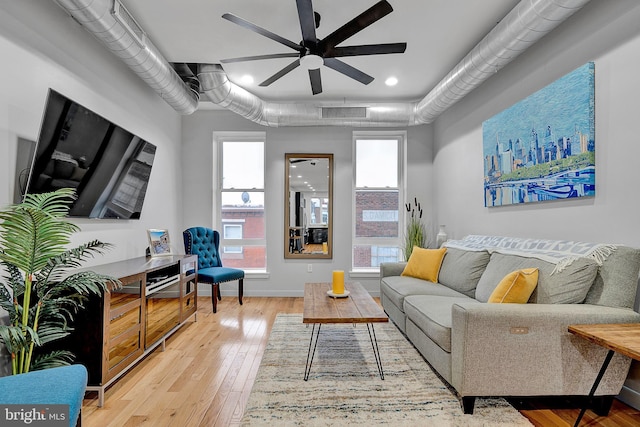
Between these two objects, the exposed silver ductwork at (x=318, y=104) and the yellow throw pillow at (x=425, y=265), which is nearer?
the exposed silver ductwork at (x=318, y=104)

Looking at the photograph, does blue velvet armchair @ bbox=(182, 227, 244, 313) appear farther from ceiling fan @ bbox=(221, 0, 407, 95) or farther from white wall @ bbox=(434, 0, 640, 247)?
white wall @ bbox=(434, 0, 640, 247)

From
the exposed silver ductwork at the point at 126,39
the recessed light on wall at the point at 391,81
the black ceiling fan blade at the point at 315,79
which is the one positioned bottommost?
the black ceiling fan blade at the point at 315,79

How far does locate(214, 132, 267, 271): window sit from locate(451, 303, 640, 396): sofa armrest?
3679mm

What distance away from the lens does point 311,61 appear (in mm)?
2656

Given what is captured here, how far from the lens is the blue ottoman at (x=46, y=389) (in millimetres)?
1168

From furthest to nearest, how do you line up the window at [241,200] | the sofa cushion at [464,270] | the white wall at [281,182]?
the window at [241,200], the white wall at [281,182], the sofa cushion at [464,270]

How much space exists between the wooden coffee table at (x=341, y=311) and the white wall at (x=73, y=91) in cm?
193

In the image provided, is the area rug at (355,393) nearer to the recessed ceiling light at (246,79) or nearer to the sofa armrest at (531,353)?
the sofa armrest at (531,353)

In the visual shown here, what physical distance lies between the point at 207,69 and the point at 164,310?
8.26ft

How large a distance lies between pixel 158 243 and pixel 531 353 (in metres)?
3.49

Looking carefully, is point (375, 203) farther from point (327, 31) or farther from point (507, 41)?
point (507, 41)

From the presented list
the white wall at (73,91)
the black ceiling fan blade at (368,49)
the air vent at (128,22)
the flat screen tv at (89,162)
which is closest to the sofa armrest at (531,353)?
the black ceiling fan blade at (368,49)

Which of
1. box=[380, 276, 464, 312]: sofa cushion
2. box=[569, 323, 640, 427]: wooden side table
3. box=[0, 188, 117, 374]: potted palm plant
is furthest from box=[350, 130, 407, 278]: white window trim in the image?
box=[0, 188, 117, 374]: potted palm plant

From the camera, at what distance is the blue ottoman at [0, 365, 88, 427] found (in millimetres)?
1168
